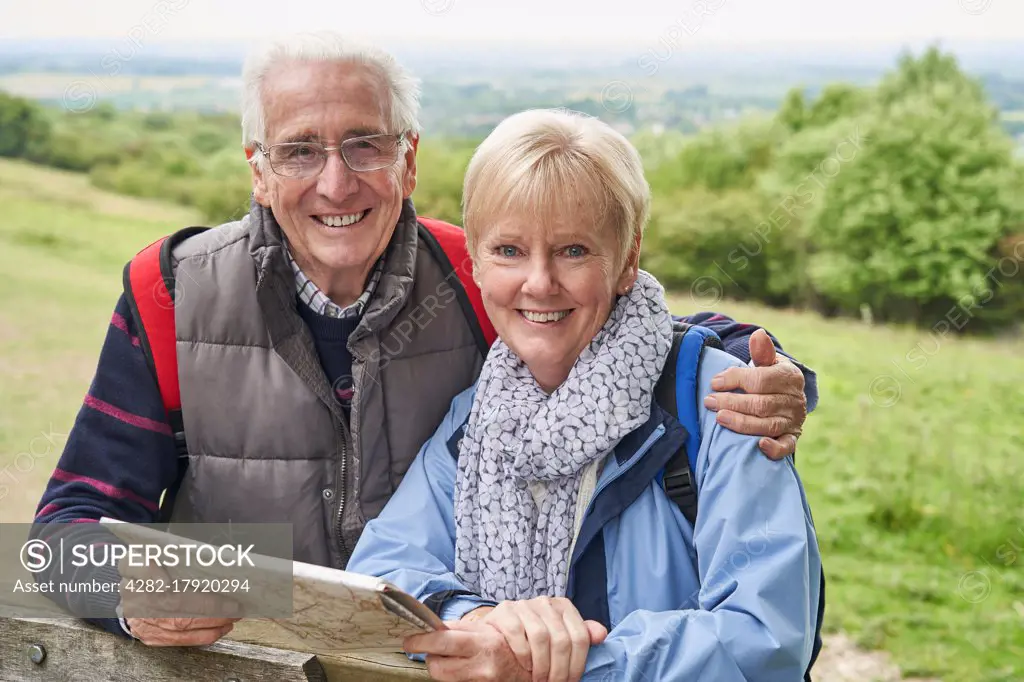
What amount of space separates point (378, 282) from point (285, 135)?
40 centimetres

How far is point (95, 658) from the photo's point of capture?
1702 millimetres

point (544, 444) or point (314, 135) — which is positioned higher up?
point (314, 135)

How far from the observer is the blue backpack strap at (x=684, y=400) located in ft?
5.86

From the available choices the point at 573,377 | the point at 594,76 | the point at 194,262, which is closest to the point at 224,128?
the point at 594,76

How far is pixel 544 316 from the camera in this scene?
1890mm

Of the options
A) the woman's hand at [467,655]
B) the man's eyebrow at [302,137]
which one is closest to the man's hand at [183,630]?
the woman's hand at [467,655]

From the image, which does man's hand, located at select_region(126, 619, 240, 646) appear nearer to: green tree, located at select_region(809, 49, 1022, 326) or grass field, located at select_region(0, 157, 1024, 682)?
grass field, located at select_region(0, 157, 1024, 682)

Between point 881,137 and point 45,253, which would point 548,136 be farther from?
point 881,137

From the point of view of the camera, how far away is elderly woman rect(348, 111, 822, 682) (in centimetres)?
163

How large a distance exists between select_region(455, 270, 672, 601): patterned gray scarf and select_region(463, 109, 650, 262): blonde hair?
0.54ft

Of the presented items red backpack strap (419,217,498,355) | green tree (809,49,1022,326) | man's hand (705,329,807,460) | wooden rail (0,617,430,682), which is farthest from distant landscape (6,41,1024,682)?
wooden rail (0,617,430,682)

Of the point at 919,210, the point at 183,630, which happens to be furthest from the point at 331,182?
the point at 919,210

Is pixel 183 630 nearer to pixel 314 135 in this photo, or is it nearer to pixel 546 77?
pixel 314 135

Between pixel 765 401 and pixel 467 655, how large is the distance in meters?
0.67
